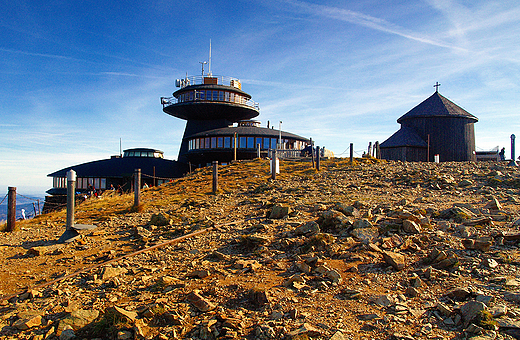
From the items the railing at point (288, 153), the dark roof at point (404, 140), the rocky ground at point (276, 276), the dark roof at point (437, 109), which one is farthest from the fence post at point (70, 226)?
the dark roof at point (437, 109)

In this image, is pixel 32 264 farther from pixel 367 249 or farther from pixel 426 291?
pixel 426 291

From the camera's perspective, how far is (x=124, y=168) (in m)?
46.4

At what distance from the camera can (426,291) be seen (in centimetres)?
563

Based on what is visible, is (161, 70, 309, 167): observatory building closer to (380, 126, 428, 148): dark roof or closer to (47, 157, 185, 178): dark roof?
(47, 157, 185, 178): dark roof

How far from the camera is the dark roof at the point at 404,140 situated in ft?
133

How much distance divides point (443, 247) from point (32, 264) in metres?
10.2

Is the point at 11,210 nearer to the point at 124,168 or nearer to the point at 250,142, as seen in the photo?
the point at 250,142

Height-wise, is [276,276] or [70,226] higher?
[70,226]


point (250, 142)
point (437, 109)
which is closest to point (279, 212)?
point (250, 142)

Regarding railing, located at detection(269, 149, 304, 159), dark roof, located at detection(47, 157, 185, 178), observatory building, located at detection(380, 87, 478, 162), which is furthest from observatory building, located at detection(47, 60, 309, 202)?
observatory building, located at detection(380, 87, 478, 162)

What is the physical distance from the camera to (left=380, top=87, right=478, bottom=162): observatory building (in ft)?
137

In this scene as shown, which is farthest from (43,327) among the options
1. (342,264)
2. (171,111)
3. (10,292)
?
(171,111)

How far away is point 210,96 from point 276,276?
43734 mm

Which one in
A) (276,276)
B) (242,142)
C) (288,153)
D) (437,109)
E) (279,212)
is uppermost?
(437,109)
